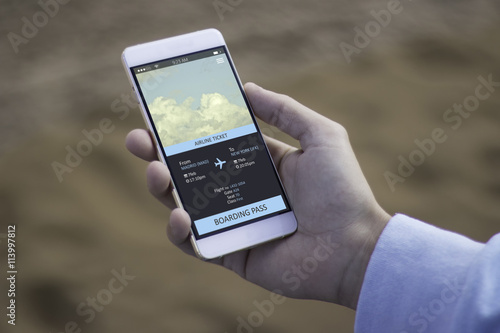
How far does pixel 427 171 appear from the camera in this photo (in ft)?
6.13

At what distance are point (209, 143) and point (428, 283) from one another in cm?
53

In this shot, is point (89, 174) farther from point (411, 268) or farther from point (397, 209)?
point (411, 268)

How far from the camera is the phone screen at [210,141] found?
4.01 ft

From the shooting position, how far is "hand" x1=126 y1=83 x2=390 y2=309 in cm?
118

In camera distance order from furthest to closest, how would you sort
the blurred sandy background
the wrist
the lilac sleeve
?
the blurred sandy background → the wrist → the lilac sleeve

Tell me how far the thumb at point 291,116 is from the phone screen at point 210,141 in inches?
1.2

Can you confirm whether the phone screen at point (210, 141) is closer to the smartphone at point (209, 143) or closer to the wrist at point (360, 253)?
the smartphone at point (209, 143)

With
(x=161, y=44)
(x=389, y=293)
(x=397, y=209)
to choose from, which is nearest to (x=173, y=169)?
(x=161, y=44)

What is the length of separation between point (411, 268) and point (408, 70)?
4.21 ft

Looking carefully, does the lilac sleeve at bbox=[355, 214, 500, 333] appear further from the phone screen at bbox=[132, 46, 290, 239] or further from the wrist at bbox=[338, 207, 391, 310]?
the phone screen at bbox=[132, 46, 290, 239]

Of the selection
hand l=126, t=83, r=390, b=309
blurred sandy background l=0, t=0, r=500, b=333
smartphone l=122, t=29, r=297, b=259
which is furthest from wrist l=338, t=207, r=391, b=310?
blurred sandy background l=0, t=0, r=500, b=333

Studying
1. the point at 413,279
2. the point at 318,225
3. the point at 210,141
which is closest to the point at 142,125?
the point at 210,141

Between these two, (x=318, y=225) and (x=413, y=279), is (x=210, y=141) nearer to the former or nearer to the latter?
(x=318, y=225)

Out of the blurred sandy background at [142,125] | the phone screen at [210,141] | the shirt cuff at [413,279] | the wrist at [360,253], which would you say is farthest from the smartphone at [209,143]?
the blurred sandy background at [142,125]
